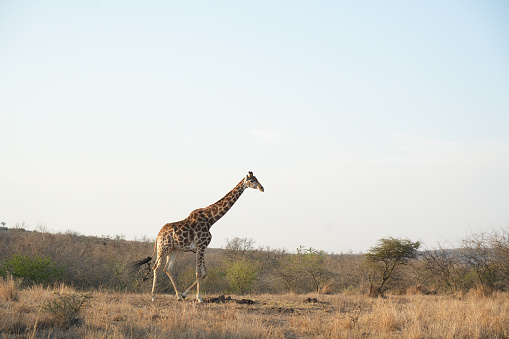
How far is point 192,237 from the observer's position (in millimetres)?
14523

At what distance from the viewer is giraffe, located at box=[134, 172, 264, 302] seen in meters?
14.4

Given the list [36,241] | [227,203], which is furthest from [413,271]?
[36,241]

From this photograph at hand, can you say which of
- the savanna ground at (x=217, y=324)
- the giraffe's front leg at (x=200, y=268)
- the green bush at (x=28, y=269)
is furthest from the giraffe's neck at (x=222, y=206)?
the green bush at (x=28, y=269)

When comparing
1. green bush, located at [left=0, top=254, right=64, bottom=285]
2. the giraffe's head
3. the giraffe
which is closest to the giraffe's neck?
the giraffe

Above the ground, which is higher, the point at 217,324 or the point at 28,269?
the point at 28,269

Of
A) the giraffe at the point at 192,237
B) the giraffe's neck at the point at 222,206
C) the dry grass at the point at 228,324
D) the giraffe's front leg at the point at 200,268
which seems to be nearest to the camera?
the dry grass at the point at 228,324

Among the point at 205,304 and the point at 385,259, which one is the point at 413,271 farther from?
the point at 205,304

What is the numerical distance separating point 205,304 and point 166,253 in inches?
87.1

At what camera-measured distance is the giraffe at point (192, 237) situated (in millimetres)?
14398

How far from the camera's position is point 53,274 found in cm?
1794

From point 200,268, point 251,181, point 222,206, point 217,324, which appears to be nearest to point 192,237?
point 200,268

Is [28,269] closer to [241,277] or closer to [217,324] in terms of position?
[241,277]

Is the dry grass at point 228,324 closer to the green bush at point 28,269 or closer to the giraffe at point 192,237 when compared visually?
the giraffe at point 192,237

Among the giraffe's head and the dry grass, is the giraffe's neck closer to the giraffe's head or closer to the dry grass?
the giraffe's head
